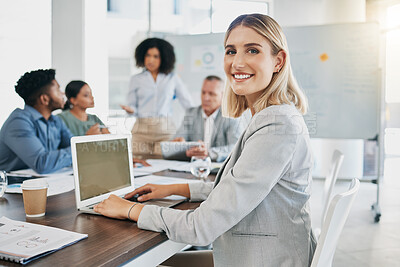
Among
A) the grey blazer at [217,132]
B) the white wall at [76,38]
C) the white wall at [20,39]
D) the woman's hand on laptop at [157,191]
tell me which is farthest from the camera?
the white wall at [76,38]

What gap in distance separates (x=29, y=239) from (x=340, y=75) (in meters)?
3.55

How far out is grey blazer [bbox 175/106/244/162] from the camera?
223cm

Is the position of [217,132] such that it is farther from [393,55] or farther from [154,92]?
[393,55]

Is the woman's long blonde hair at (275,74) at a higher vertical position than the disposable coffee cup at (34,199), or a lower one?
higher

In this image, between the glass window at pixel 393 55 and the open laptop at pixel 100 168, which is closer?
the open laptop at pixel 100 168

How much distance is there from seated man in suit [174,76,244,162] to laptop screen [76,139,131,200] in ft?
4.26

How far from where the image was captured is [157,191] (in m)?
1.24

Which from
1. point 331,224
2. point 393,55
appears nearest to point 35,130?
point 331,224

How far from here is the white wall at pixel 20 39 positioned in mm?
3010

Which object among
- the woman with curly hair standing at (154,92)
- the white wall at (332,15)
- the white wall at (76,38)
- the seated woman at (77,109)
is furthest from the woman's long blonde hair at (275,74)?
the white wall at (332,15)

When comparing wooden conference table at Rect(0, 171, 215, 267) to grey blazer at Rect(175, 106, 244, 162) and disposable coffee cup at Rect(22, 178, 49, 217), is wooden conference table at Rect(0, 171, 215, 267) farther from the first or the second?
grey blazer at Rect(175, 106, 244, 162)

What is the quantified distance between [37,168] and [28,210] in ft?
2.76

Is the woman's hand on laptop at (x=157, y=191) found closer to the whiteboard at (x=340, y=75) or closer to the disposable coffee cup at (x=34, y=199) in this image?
the disposable coffee cup at (x=34, y=199)

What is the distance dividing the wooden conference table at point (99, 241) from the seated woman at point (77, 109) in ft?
6.18
